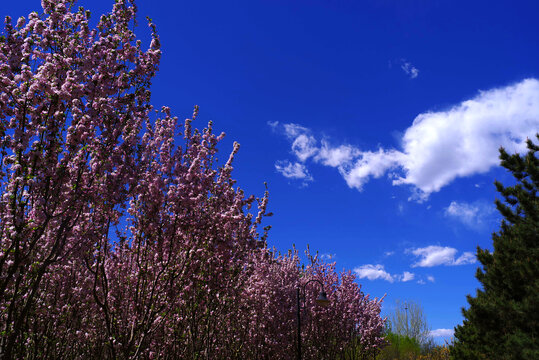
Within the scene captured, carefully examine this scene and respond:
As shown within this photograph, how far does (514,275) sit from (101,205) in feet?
42.9

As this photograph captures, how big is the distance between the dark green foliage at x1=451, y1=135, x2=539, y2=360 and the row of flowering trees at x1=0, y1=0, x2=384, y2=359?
8.09m

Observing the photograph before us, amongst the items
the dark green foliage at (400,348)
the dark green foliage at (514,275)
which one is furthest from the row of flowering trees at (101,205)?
the dark green foliage at (400,348)

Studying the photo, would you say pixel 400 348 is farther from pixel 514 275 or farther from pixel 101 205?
pixel 101 205

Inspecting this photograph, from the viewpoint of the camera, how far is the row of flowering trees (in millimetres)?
5277

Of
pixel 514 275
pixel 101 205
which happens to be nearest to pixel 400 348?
pixel 514 275

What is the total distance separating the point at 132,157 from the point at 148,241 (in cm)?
182

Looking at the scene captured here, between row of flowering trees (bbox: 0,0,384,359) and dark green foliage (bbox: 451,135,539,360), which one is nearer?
row of flowering trees (bbox: 0,0,384,359)

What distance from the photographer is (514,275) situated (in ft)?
42.3

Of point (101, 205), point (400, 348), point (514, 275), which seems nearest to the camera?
point (101, 205)

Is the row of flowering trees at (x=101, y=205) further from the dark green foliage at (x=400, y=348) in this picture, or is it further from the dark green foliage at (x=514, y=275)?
the dark green foliage at (x=400, y=348)

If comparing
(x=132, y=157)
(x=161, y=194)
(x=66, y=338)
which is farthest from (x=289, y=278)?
(x=132, y=157)

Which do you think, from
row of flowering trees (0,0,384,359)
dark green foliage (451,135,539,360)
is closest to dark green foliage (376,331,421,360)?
dark green foliage (451,135,539,360)

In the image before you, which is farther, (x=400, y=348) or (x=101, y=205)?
(x=400, y=348)

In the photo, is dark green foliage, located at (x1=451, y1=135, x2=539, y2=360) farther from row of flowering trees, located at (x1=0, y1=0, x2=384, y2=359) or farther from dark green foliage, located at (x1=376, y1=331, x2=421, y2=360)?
dark green foliage, located at (x1=376, y1=331, x2=421, y2=360)
